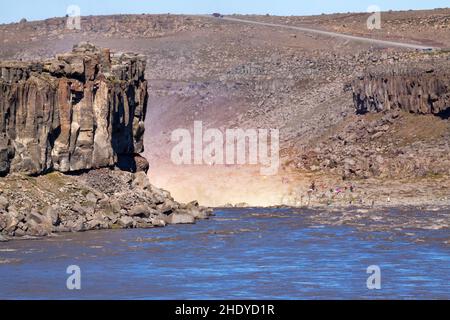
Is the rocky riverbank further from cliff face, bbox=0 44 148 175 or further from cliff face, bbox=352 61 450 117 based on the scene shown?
cliff face, bbox=352 61 450 117

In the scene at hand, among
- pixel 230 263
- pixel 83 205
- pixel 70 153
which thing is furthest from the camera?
pixel 70 153

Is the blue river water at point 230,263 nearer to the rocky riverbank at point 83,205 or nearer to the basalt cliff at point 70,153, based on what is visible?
the rocky riverbank at point 83,205

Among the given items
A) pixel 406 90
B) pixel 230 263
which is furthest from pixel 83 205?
pixel 406 90

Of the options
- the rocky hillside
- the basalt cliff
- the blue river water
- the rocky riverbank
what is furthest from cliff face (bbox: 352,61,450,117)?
the blue river water

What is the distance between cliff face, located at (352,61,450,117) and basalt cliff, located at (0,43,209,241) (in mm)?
44582

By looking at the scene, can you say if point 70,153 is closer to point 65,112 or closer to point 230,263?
point 65,112

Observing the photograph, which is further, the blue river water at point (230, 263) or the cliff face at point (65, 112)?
the cliff face at point (65, 112)

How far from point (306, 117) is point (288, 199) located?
39470 millimetres

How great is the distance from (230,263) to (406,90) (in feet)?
277

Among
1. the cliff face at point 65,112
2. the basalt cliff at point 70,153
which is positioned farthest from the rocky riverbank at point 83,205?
the cliff face at point 65,112

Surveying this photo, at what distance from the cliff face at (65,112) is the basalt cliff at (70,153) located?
0.08 m

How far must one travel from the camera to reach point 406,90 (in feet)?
502

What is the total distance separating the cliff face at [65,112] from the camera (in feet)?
318

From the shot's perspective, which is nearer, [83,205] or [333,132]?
[83,205]
